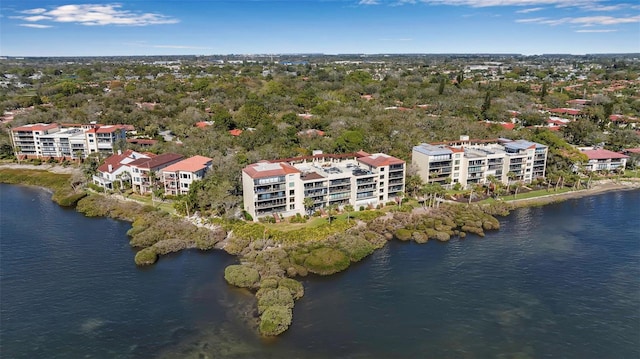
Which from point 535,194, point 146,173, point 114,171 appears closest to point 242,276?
point 146,173

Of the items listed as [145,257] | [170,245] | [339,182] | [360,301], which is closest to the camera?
[360,301]

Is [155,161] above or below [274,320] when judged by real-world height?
above

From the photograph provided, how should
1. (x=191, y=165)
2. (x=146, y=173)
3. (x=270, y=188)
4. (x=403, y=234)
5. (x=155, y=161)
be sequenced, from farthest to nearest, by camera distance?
(x=155, y=161) → (x=146, y=173) → (x=191, y=165) → (x=270, y=188) → (x=403, y=234)

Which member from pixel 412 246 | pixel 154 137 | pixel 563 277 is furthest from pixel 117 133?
pixel 563 277

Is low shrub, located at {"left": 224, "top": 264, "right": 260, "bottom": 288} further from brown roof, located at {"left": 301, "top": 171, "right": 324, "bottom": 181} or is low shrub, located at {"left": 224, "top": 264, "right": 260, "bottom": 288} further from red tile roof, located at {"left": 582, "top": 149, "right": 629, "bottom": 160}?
red tile roof, located at {"left": 582, "top": 149, "right": 629, "bottom": 160}

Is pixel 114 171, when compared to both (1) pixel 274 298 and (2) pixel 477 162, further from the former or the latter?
(2) pixel 477 162

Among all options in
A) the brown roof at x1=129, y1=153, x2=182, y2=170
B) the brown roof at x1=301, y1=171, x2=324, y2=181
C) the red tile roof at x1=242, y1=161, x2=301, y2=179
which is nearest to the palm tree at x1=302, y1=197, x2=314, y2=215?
the brown roof at x1=301, y1=171, x2=324, y2=181

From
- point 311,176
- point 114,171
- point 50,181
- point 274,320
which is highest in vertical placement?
point 311,176
